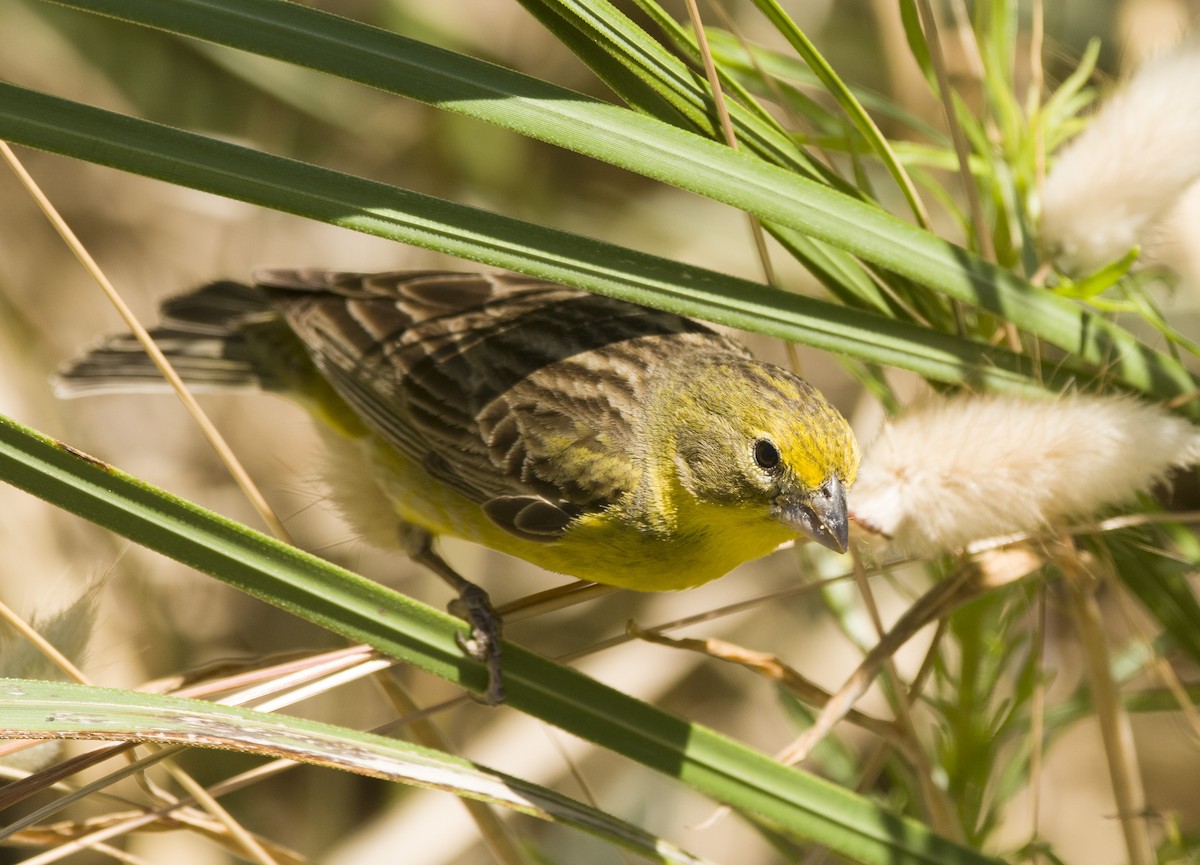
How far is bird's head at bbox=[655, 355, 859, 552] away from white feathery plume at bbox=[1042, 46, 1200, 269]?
2.53 ft

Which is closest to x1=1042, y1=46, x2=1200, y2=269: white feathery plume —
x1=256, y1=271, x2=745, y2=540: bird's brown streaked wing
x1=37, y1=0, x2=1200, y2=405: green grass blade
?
x1=37, y1=0, x2=1200, y2=405: green grass blade

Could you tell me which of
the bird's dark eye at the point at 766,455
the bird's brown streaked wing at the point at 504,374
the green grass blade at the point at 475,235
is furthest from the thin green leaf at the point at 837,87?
the bird's brown streaked wing at the point at 504,374

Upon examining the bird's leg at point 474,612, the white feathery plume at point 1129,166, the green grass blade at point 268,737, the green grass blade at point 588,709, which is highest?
the white feathery plume at point 1129,166

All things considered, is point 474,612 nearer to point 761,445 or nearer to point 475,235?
point 761,445

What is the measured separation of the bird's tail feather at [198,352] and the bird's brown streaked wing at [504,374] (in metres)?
0.52

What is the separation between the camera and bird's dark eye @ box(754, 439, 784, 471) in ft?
9.92

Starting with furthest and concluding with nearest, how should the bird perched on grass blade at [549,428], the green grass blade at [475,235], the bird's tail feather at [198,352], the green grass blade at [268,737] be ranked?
the bird's tail feather at [198,352]
the bird perched on grass blade at [549,428]
the green grass blade at [475,235]
the green grass blade at [268,737]

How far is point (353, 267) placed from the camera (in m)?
6.50

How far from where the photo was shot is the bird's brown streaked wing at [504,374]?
338cm

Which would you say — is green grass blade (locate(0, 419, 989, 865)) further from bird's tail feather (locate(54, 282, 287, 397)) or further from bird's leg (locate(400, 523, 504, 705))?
bird's tail feather (locate(54, 282, 287, 397))

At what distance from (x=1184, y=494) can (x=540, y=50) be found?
410cm

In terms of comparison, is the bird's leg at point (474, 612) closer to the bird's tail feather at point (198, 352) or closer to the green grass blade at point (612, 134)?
the bird's tail feather at point (198, 352)

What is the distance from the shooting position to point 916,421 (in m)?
2.81

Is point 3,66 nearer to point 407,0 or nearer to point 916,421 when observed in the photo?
point 407,0
